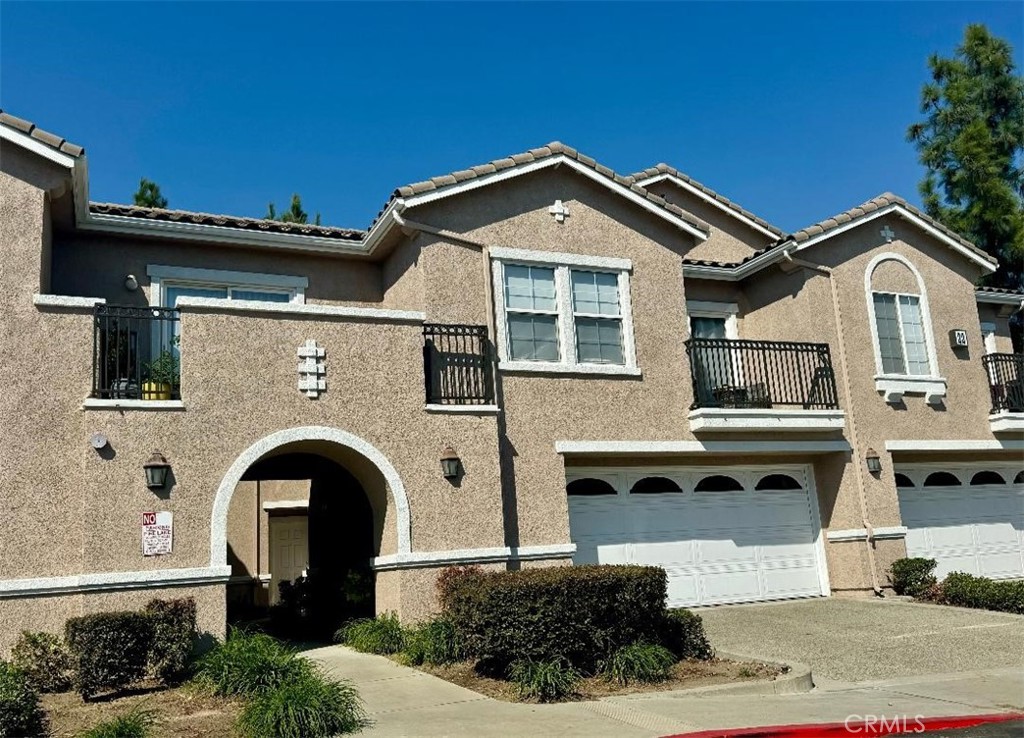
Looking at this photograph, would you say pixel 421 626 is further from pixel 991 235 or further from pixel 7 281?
pixel 991 235

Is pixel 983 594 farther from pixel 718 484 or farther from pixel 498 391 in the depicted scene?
pixel 498 391

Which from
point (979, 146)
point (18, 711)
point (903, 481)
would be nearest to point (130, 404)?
point (18, 711)

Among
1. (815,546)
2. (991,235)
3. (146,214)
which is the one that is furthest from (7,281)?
(991,235)

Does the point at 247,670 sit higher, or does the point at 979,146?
the point at 979,146

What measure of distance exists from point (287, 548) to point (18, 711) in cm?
1374

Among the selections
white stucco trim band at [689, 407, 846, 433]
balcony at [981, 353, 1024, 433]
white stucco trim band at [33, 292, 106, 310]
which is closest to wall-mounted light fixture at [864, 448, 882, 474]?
white stucco trim band at [689, 407, 846, 433]

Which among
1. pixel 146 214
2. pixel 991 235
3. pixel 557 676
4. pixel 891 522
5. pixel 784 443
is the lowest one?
pixel 557 676

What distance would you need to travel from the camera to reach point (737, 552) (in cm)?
1667

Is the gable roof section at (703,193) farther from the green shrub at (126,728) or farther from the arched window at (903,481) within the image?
the green shrub at (126,728)

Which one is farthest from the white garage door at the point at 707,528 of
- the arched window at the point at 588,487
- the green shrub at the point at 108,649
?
the green shrub at the point at 108,649

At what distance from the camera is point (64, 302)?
11531 mm

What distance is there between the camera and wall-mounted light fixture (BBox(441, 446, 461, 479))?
42.4ft

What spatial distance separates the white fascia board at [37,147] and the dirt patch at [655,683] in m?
7.70

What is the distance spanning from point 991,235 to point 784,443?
46.4 feet
